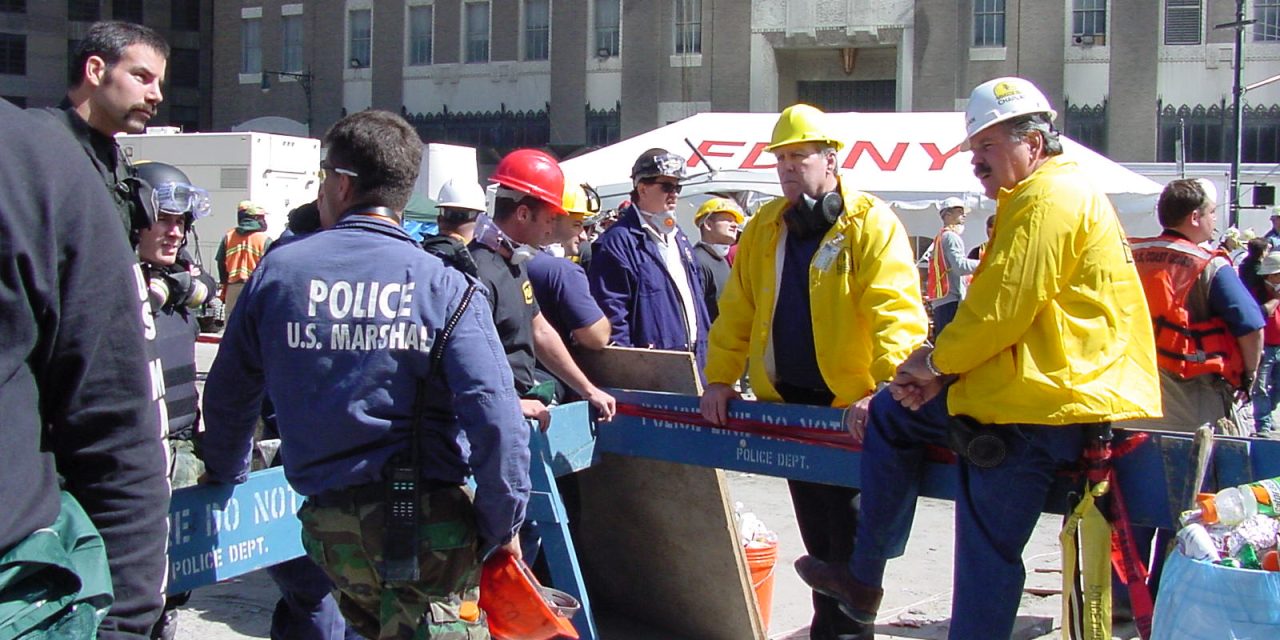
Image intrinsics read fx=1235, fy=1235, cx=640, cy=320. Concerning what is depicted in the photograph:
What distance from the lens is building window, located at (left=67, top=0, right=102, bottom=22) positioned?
49.3m

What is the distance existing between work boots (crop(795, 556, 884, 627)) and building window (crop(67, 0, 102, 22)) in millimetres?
51914

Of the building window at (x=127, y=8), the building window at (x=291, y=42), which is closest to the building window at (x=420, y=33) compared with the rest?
the building window at (x=291, y=42)

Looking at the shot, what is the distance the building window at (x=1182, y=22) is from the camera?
3142 centimetres

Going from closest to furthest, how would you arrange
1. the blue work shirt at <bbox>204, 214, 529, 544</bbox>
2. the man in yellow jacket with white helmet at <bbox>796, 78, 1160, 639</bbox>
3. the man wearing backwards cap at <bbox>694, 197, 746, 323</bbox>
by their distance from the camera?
the blue work shirt at <bbox>204, 214, 529, 544</bbox>, the man in yellow jacket with white helmet at <bbox>796, 78, 1160, 639</bbox>, the man wearing backwards cap at <bbox>694, 197, 746, 323</bbox>

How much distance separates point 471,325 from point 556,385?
2.02 meters

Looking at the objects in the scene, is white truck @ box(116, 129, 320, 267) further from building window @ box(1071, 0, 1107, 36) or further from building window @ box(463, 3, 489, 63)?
building window @ box(1071, 0, 1107, 36)

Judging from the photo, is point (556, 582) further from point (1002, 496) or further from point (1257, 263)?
point (1257, 263)

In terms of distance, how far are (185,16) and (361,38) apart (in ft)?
43.0

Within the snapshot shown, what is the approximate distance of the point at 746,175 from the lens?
15750 millimetres

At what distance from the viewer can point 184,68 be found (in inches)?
1981

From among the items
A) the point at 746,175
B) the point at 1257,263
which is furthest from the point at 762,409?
the point at 746,175

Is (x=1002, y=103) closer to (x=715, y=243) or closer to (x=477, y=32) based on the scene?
(x=715, y=243)

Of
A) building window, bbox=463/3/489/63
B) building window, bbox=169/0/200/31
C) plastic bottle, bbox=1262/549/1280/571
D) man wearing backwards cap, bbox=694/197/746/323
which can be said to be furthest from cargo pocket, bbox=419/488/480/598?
building window, bbox=169/0/200/31

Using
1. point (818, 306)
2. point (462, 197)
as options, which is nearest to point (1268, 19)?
point (818, 306)
